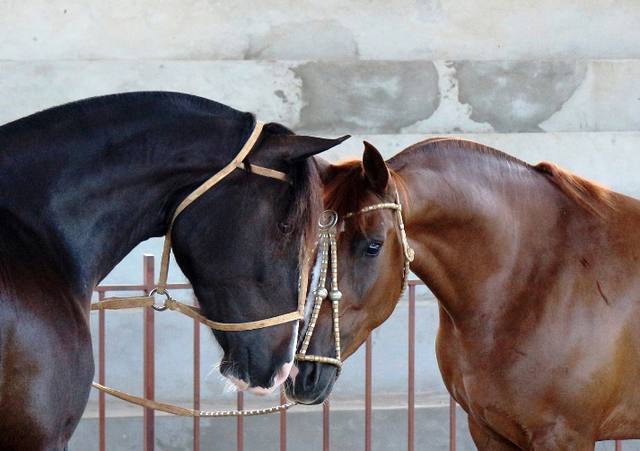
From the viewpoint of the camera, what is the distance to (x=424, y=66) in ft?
18.7

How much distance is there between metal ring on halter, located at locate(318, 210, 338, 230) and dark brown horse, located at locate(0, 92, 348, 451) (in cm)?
38

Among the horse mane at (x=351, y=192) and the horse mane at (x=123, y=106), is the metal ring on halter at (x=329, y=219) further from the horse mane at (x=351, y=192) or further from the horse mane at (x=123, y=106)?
the horse mane at (x=123, y=106)

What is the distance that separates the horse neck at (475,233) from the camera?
126 inches

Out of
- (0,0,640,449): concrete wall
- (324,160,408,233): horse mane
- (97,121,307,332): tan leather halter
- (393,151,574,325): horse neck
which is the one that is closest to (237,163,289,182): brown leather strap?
(97,121,307,332): tan leather halter

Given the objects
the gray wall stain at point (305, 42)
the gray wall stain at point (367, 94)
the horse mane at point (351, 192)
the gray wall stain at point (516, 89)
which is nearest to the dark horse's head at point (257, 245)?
the horse mane at point (351, 192)

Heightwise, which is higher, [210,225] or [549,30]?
[549,30]

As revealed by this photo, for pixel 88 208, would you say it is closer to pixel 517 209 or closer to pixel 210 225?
pixel 210 225

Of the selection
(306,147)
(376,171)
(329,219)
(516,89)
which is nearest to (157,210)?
(306,147)

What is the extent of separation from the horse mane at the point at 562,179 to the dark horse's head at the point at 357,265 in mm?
235

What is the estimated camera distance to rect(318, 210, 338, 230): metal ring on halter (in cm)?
301

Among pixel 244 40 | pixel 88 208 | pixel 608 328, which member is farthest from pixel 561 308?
pixel 244 40

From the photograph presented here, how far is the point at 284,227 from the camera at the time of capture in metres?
2.57

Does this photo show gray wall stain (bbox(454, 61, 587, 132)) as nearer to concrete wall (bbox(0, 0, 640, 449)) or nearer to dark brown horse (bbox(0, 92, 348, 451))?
concrete wall (bbox(0, 0, 640, 449))

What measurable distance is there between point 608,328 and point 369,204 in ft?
2.60
